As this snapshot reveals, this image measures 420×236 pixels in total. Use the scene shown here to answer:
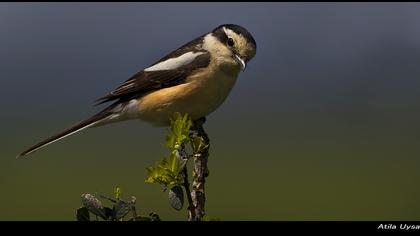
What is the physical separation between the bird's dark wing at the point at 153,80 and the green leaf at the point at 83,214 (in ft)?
9.94

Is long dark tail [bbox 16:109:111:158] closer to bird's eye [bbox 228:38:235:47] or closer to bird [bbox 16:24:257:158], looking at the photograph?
bird [bbox 16:24:257:158]

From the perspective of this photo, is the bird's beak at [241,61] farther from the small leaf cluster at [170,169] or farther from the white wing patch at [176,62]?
the small leaf cluster at [170,169]

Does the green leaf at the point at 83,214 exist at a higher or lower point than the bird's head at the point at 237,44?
lower

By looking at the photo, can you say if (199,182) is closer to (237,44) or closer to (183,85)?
(183,85)

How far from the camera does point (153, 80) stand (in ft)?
19.3

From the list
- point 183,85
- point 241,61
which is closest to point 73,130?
point 183,85

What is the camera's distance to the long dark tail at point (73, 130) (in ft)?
17.7

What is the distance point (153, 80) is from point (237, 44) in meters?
0.78

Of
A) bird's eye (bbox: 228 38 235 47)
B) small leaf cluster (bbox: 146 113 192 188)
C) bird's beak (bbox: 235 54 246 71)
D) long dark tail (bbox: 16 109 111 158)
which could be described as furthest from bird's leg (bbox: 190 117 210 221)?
bird's eye (bbox: 228 38 235 47)

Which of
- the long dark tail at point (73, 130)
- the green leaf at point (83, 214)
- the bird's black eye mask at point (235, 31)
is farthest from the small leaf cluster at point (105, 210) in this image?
the bird's black eye mask at point (235, 31)
